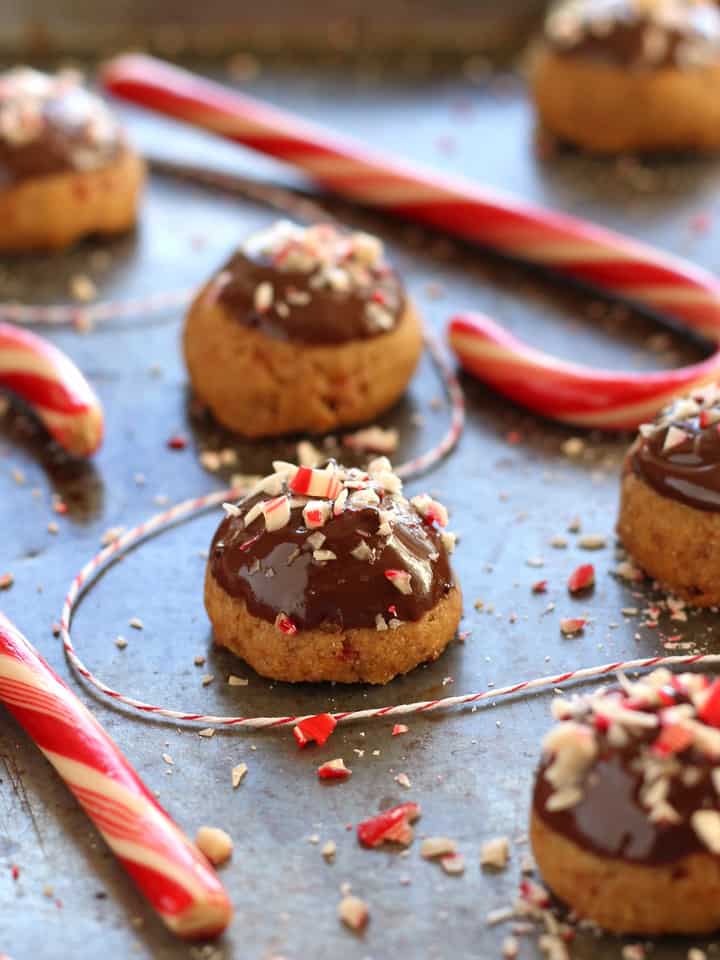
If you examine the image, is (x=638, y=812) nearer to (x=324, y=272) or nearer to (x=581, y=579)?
(x=581, y=579)

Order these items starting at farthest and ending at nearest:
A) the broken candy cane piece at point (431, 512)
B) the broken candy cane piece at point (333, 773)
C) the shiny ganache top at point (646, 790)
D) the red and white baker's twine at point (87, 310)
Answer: the red and white baker's twine at point (87, 310) < the broken candy cane piece at point (431, 512) < the broken candy cane piece at point (333, 773) < the shiny ganache top at point (646, 790)

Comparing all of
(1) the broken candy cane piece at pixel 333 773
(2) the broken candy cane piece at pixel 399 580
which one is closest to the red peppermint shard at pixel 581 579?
(2) the broken candy cane piece at pixel 399 580

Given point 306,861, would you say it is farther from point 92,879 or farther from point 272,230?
point 272,230

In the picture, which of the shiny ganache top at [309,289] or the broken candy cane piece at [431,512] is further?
the shiny ganache top at [309,289]

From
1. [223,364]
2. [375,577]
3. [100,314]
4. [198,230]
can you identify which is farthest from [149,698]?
[198,230]

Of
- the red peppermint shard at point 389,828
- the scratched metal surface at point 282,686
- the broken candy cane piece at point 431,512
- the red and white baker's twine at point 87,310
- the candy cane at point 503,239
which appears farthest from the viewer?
the red and white baker's twine at point 87,310

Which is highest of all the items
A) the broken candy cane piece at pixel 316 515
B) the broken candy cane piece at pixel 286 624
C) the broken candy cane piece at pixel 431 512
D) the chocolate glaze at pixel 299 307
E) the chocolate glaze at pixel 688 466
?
the chocolate glaze at pixel 688 466

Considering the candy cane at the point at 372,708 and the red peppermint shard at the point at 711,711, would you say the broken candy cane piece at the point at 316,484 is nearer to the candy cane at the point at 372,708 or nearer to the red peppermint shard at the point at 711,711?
the candy cane at the point at 372,708
